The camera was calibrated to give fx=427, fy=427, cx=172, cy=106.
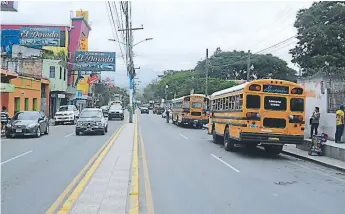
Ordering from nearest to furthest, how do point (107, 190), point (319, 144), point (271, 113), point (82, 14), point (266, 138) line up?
point (107, 190) → point (266, 138) → point (271, 113) → point (319, 144) → point (82, 14)

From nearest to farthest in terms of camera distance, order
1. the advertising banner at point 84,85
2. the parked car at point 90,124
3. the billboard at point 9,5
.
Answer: the parked car at point 90,124
the billboard at point 9,5
the advertising banner at point 84,85

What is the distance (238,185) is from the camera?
10242 mm

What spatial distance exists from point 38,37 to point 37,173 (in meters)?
41.2

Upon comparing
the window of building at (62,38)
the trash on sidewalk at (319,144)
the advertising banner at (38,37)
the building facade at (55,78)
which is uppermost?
the window of building at (62,38)

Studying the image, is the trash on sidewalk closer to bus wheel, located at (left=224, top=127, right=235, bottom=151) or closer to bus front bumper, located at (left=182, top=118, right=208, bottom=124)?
bus wheel, located at (left=224, top=127, right=235, bottom=151)

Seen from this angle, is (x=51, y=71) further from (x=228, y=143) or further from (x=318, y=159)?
(x=318, y=159)

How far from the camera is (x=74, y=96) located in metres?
64.6

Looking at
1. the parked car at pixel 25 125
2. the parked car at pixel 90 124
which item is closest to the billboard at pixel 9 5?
the parked car at pixel 25 125

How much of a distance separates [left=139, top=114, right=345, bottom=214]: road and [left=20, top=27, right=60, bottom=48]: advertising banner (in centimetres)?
3696

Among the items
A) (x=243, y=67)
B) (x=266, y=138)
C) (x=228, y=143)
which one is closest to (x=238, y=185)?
(x=266, y=138)

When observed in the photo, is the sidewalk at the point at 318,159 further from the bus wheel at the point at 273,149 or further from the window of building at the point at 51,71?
the window of building at the point at 51,71

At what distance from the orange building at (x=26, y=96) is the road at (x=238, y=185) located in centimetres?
2233

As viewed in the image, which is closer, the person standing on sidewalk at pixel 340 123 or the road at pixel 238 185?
the road at pixel 238 185

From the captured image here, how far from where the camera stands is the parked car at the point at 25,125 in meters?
23.4
